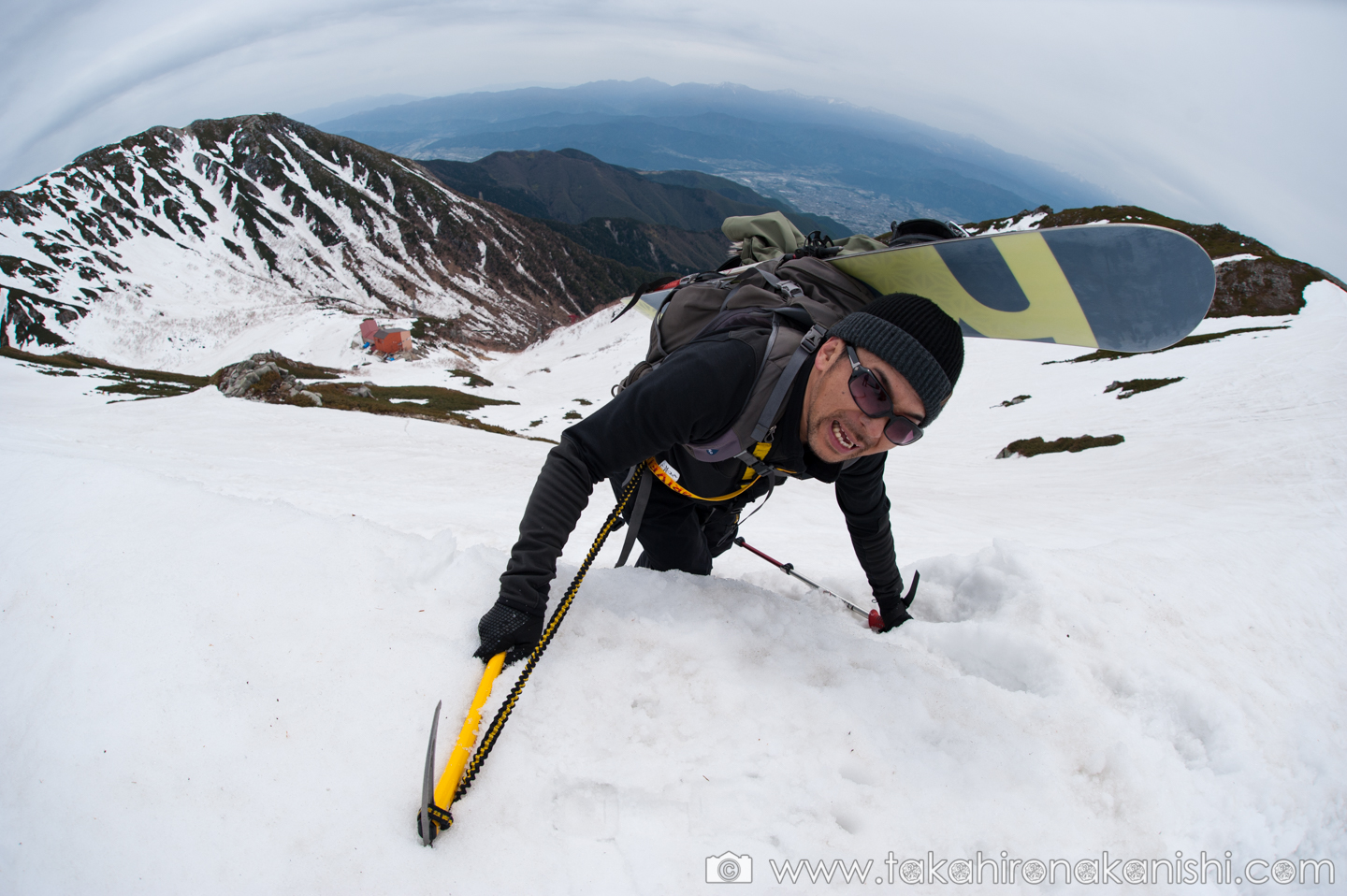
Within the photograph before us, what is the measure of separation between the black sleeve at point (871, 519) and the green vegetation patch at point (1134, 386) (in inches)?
878

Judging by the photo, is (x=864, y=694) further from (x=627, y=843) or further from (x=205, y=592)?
(x=205, y=592)

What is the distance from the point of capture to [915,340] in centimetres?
273

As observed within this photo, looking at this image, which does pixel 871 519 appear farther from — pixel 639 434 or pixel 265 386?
pixel 265 386

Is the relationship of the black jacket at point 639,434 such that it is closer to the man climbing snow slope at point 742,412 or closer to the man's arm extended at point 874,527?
the man climbing snow slope at point 742,412

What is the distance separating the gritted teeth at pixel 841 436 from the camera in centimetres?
288

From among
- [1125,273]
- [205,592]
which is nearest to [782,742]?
[205,592]

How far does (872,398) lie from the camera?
281 cm

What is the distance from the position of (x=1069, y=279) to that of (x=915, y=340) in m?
2.52

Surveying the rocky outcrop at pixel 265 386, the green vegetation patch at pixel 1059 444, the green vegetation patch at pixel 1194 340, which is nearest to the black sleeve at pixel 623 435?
the green vegetation patch at pixel 1059 444

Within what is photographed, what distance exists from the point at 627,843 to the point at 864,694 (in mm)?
1457

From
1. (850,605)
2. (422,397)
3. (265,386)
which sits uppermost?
(850,605)

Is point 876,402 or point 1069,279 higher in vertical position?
point 1069,279

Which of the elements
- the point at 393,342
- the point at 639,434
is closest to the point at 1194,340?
the point at 639,434

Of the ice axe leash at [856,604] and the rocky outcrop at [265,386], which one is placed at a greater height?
the ice axe leash at [856,604]
